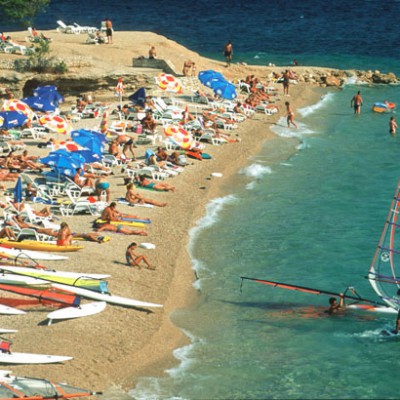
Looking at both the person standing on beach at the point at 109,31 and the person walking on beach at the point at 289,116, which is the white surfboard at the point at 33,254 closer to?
the person walking on beach at the point at 289,116

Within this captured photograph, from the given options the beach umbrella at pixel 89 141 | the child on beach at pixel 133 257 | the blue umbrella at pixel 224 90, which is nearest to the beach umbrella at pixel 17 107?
the beach umbrella at pixel 89 141

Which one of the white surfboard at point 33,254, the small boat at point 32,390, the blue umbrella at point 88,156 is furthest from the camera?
the blue umbrella at point 88,156

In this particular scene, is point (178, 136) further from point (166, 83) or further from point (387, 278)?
point (387, 278)

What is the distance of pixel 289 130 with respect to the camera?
43.0 metres

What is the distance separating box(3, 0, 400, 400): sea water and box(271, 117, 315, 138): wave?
2.4 inches

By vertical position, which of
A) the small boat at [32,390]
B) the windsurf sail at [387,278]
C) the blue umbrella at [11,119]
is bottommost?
the small boat at [32,390]

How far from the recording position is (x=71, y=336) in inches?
813

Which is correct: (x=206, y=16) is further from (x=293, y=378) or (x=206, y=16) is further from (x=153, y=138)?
(x=293, y=378)

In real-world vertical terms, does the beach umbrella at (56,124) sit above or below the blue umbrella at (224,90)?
below

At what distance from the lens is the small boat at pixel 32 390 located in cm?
1770

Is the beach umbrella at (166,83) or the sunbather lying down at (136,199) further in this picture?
the beach umbrella at (166,83)

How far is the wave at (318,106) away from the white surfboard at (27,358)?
29113 mm

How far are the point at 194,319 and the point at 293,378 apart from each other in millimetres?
3813

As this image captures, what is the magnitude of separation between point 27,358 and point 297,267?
9984mm
